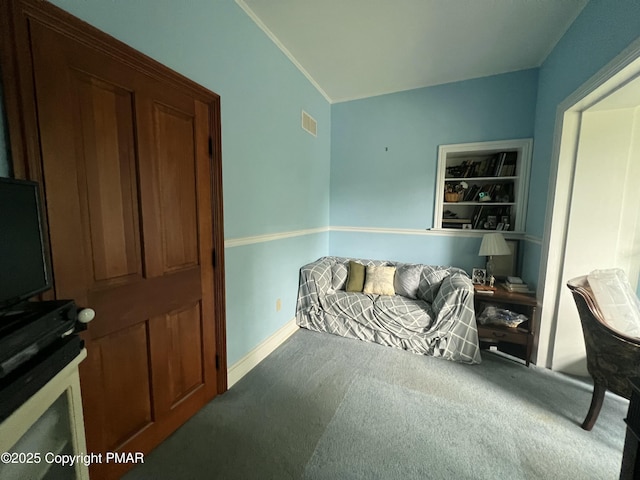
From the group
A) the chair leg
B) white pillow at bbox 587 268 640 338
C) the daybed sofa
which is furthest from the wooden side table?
the chair leg

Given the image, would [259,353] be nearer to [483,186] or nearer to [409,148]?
[409,148]

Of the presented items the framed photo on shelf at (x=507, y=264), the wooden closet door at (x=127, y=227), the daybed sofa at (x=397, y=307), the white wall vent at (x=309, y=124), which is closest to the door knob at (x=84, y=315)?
the wooden closet door at (x=127, y=227)

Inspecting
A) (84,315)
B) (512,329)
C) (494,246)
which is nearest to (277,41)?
(84,315)

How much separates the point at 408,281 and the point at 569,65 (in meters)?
2.24

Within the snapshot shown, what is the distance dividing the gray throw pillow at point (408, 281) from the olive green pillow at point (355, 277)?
1.27 ft

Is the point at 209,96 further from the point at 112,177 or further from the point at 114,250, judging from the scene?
the point at 114,250

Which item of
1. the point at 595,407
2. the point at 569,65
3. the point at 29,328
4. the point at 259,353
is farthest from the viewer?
the point at 259,353

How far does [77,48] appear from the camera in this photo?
39.9 inches

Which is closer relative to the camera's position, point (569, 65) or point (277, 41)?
point (569, 65)

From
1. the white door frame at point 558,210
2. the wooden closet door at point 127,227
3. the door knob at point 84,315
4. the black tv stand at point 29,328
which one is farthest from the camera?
the white door frame at point 558,210

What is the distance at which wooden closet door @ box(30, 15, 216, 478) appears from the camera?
3.27 feet

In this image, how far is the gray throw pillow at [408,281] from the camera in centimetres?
281

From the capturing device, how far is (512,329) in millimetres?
2258

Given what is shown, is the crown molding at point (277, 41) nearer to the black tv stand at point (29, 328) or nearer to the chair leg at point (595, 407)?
the black tv stand at point (29, 328)
